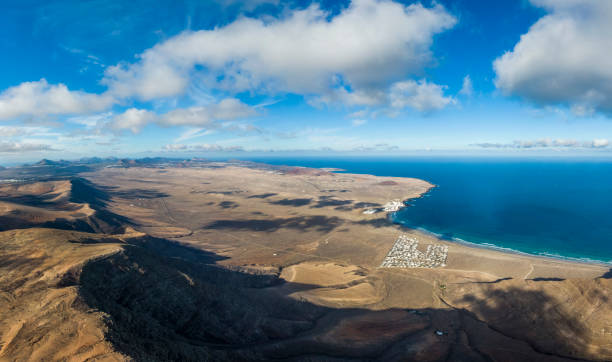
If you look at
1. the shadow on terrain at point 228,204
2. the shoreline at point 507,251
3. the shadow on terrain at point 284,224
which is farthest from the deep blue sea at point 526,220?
the shadow on terrain at point 228,204

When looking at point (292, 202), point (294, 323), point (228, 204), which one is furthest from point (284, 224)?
point (294, 323)

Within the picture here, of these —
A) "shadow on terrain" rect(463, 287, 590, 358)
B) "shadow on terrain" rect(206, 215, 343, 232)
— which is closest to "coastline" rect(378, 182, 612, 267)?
"shadow on terrain" rect(206, 215, 343, 232)

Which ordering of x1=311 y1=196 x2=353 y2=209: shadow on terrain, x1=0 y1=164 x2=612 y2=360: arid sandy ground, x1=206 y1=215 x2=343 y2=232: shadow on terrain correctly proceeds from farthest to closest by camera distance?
x1=311 y1=196 x2=353 y2=209: shadow on terrain, x1=206 y1=215 x2=343 y2=232: shadow on terrain, x1=0 y1=164 x2=612 y2=360: arid sandy ground

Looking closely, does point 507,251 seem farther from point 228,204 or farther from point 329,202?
point 228,204

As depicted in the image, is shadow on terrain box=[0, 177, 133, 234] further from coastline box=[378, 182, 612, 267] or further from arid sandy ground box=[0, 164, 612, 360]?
coastline box=[378, 182, 612, 267]

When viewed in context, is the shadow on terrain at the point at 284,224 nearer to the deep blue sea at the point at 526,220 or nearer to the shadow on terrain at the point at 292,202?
the shadow on terrain at the point at 292,202

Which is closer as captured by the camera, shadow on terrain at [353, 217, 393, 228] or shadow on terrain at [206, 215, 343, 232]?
shadow on terrain at [206, 215, 343, 232]

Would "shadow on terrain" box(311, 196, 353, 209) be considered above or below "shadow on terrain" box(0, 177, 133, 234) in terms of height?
below
